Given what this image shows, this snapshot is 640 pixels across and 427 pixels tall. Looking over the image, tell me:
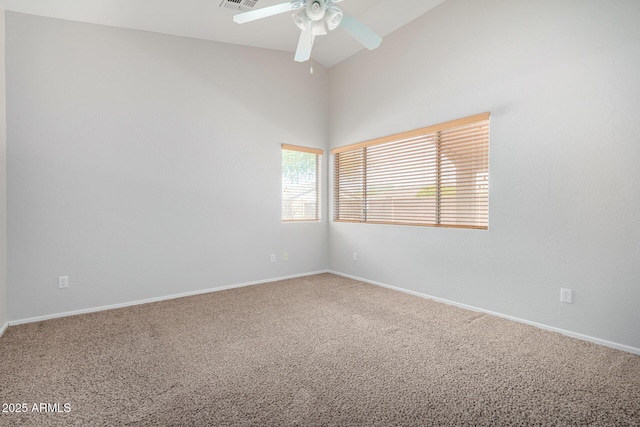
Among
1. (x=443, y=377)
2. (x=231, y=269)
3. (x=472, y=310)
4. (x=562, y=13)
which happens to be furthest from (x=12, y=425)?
(x=562, y=13)

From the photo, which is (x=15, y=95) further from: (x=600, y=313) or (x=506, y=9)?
(x=600, y=313)

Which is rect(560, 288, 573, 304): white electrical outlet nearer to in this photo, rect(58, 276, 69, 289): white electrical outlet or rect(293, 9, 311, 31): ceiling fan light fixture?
rect(293, 9, 311, 31): ceiling fan light fixture

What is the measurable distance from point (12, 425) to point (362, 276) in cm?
370

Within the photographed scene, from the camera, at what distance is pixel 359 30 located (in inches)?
95.9

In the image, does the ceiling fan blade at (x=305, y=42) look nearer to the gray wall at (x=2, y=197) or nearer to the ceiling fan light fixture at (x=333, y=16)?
the ceiling fan light fixture at (x=333, y=16)

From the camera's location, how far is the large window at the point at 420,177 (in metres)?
3.29

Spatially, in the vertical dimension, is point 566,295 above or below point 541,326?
above

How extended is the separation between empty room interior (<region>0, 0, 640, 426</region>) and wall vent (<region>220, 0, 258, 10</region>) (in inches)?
4.3

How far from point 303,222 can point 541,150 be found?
10.2ft

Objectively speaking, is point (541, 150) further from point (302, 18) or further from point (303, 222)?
point (303, 222)

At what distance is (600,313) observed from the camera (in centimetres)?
249

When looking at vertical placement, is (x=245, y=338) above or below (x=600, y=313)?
below

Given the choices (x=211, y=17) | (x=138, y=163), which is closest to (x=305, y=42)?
(x=211, y=17)

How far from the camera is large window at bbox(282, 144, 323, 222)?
4711 millimetres
